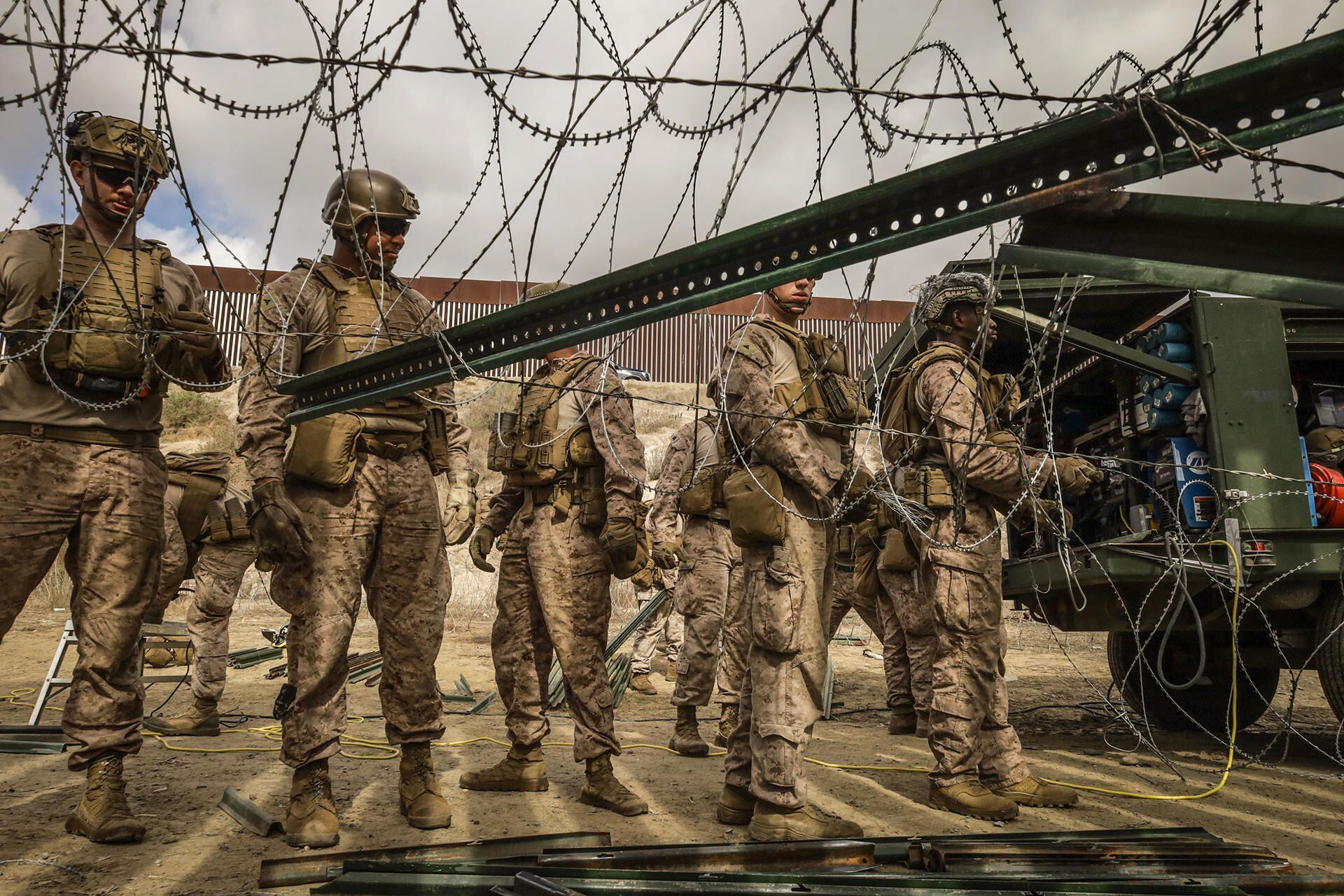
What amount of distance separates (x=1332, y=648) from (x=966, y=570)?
240cm

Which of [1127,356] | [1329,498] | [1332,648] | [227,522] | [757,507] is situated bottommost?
[1332,648]

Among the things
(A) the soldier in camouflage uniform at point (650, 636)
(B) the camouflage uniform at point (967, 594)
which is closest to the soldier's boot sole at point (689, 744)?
(B) the camouflage uniform at point (967, 594)

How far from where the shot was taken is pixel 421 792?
369 centimetres

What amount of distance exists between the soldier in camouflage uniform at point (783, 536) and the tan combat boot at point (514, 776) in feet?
3.35

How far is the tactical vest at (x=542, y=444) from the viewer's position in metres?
4.48

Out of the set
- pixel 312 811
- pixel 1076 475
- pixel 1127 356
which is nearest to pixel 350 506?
pixel 312 811

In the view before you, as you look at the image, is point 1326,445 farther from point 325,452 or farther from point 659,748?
point 325,452

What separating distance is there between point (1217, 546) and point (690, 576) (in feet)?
10.0

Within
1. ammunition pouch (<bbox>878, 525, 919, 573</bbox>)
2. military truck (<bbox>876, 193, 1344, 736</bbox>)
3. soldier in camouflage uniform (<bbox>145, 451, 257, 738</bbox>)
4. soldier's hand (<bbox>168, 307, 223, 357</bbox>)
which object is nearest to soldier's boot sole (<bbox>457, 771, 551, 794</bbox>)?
soldier in camouflage uniform (<bbox>145, 451, 257, 738</bbox>)

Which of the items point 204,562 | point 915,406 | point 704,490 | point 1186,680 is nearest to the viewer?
point 915,406

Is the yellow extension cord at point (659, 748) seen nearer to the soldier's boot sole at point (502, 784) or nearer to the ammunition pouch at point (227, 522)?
the soldier's boot sole at point (502, 784)

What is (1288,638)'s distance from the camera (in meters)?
5.30

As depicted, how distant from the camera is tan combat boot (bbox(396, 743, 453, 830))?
11.8 feet

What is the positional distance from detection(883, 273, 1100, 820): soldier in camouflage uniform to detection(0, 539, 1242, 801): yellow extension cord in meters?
0.41
